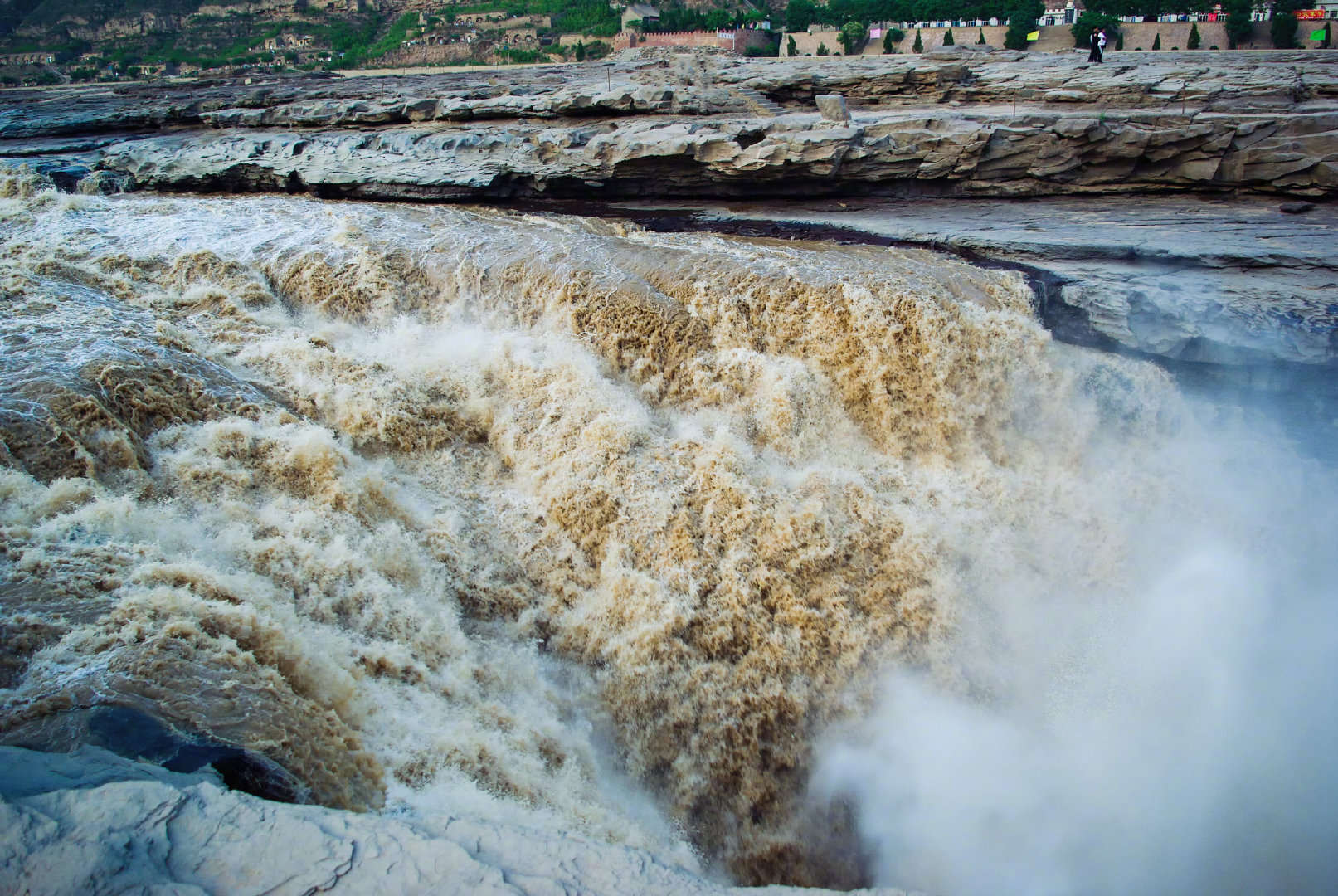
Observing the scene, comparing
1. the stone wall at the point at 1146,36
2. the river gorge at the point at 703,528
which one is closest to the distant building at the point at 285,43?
the stone wall at the point at 1146,36

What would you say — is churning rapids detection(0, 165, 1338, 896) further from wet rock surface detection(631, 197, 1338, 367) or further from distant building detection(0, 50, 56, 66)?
distant building detection(0, 50, 56, 66)

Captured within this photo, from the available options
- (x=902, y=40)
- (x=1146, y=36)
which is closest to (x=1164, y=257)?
(x=1146, y=36)

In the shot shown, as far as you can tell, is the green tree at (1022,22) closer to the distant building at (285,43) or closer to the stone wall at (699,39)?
the stone wall at (699,39)

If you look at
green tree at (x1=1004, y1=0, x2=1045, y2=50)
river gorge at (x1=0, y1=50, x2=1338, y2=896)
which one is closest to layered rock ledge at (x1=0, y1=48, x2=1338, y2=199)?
river gorge at (x1=0, y1=50, x2=1338, y2=896)

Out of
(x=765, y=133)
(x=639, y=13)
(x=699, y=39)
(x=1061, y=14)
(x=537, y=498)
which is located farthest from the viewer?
(x=639, y=13)

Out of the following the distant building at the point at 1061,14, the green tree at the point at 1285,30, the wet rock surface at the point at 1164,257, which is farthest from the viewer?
the distant building at the point at 1061,14

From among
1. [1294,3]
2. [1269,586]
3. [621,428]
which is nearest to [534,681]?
[621,428]

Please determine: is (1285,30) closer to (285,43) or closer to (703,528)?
(703,528)

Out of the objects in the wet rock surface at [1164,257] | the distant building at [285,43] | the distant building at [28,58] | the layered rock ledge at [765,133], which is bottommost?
the wet rock surface at [1164,257]
